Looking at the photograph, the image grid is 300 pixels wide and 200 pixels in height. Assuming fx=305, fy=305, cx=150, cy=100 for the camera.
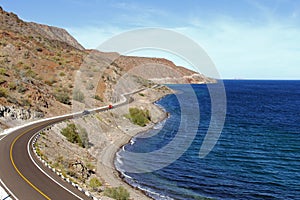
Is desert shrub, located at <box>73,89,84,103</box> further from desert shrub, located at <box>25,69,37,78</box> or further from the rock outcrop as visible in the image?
the rock outcrop

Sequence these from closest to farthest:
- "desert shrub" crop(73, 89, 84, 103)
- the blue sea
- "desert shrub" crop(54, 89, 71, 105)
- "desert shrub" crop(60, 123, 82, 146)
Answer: the blue sea → "desert shrub" crop(60, 123, 82, 146) → "desert shrub" crop(54, 89, 71, 105) → "desert shrub" crop(73, 89, 84, 103)

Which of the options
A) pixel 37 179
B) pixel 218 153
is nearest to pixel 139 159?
pixel 218 153

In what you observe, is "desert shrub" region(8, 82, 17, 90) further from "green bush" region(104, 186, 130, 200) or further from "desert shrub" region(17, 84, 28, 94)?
"green bush" region(104, 186, 130, 200)

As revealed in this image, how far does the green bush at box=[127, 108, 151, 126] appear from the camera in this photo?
56.7m

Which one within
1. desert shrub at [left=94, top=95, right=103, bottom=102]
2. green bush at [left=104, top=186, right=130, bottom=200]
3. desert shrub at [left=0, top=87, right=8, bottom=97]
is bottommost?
green bush at [left=104, top=186, right=130, bottom=200]

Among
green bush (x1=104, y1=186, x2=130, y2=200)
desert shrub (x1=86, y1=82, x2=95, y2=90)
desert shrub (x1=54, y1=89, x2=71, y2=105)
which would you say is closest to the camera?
green bush (x1=104, y1=186, x2=130, y2=200)

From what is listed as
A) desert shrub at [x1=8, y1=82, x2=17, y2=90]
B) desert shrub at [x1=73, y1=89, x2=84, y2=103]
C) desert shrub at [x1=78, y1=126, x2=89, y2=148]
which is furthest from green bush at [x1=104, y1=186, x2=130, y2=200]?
desert shrub at [x1=73, y1=89, x2=84, y2=103]

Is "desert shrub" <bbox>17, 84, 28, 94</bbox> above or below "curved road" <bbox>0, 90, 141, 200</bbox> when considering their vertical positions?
above

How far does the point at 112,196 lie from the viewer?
21562 mm

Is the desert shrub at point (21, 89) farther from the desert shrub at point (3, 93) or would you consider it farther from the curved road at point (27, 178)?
the curved road at point (27, 178)

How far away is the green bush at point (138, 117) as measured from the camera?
56.7 m

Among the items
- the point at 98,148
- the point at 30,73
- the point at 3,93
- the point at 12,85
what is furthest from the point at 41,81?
the point at 98,148

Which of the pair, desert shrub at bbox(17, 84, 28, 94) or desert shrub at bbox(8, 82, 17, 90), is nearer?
desert shrub at bbox(8, 82, 17, 90)

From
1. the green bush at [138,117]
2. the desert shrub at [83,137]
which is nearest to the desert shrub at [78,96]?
the green bush at [138,117]
